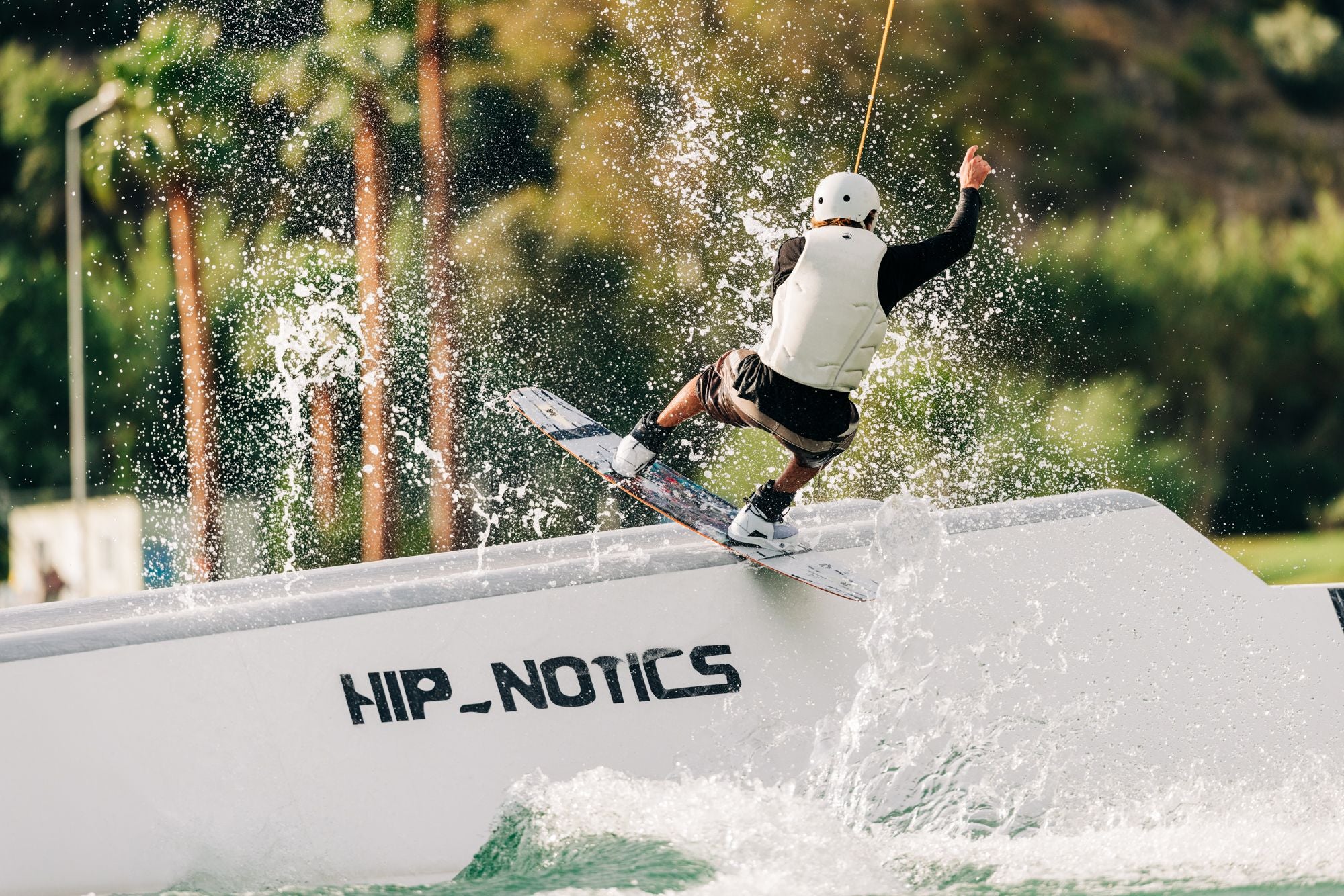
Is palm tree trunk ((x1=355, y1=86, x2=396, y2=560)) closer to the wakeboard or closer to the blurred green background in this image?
the blurred green background

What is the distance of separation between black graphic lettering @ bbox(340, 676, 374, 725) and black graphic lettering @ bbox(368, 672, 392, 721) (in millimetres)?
29

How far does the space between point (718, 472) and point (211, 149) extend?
9288mm

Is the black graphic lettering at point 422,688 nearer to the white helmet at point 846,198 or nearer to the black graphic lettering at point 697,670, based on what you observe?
the black graphic lettering at point 697,670

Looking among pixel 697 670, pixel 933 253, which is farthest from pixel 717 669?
pixel 933 253

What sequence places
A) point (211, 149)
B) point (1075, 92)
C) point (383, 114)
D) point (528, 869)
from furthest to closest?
point (1075, 92) → point (211, 149) → point (383, 114) → point (528, 869)

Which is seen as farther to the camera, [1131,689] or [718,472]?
[718,472]

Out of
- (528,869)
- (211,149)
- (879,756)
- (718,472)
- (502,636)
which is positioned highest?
(211,149)

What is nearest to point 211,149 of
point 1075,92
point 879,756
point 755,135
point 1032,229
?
point 755,135

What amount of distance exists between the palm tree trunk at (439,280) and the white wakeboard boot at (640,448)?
11379mm

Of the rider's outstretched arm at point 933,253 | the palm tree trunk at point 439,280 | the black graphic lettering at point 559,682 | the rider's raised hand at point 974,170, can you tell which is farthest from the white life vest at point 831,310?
the palm tree trunk at point 439,280

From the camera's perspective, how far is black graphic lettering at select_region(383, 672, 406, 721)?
5113 mm

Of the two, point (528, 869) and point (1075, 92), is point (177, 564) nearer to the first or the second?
point (528, 869)

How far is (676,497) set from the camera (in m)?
5.79

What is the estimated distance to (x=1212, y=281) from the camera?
28125mm
